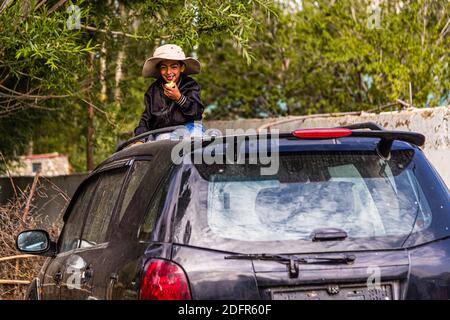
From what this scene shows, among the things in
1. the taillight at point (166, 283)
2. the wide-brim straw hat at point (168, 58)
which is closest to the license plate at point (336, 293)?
the taillight at point (166, 283)

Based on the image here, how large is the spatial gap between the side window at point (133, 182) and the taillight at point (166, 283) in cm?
78

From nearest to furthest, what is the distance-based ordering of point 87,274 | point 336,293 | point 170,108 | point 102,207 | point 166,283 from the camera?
1. point 166,283
2. point 336,293
3. point 87,274
4. point 102,207
5. point 170,108

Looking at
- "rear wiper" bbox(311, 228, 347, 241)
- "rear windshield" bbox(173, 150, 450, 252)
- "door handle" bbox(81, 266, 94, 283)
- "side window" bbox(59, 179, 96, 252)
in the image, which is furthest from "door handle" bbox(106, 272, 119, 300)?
"side window" bbox(59, 179, 96, 252)

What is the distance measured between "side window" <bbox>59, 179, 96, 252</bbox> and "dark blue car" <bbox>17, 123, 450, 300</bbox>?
1.10 meters

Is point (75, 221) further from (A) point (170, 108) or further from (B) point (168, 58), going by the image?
(B) point (168, 58)

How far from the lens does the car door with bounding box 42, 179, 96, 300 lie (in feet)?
19.5

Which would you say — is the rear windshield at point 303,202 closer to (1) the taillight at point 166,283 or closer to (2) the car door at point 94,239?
(1) the taillight at point 166,283

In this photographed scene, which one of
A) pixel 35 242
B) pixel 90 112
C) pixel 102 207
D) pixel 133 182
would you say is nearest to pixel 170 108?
pixel 35 242

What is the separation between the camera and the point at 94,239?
5578mm

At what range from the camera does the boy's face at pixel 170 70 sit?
327 inches

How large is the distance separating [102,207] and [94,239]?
237 millimetres

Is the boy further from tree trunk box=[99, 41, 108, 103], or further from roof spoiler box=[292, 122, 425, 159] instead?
tree trunk box=[99, 41, 108, 103]

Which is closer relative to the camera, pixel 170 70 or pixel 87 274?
pixel 87 274
